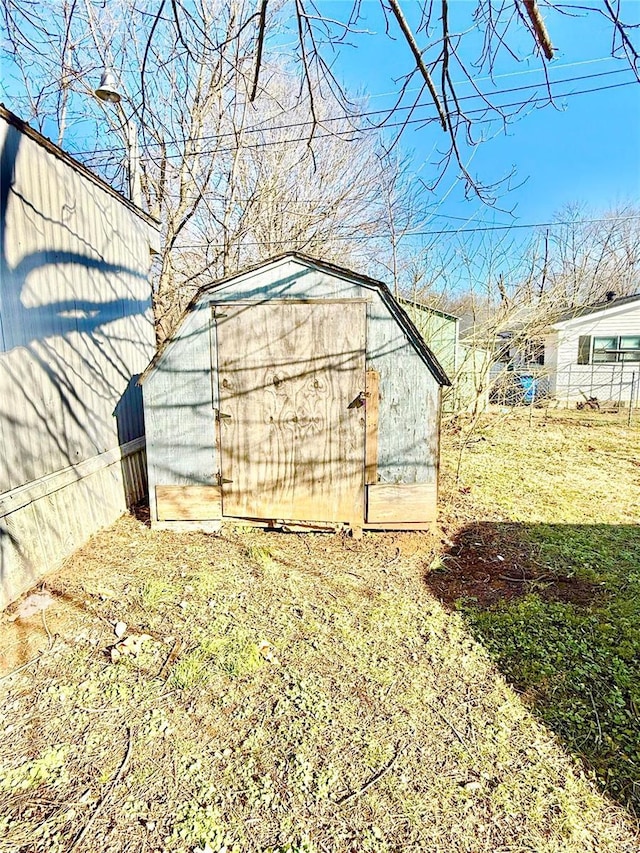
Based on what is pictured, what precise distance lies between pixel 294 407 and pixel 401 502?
4.83 feet

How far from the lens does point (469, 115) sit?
2.81 metres

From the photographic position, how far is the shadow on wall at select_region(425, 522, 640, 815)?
7.48 feet

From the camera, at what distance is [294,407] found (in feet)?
15.1

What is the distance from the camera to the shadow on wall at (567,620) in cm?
228

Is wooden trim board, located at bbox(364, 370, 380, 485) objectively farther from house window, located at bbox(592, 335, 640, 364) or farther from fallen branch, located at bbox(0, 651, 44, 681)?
house window, located at bbox(592, 335, 640, 364)

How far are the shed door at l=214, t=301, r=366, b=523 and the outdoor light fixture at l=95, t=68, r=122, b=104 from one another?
7.99ft

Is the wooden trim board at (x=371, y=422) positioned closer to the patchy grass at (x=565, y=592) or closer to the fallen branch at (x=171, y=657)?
the patchy grass at (x=565, y=592)

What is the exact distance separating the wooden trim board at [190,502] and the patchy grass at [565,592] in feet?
7.77

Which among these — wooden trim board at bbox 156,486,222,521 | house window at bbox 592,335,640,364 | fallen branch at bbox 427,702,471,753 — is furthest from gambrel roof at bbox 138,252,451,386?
house window at bbox 592,335,640,364

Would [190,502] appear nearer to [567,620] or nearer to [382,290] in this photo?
[382,290]

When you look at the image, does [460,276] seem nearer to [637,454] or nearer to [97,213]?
[637,454]

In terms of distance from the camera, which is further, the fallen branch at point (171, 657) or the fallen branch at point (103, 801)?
the fallen branch at point (171, 657)

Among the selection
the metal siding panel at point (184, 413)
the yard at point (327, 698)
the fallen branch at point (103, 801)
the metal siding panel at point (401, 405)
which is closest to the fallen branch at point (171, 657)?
the yard at point (327, 698)

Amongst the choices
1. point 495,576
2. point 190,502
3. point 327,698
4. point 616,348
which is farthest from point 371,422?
point 616,348
